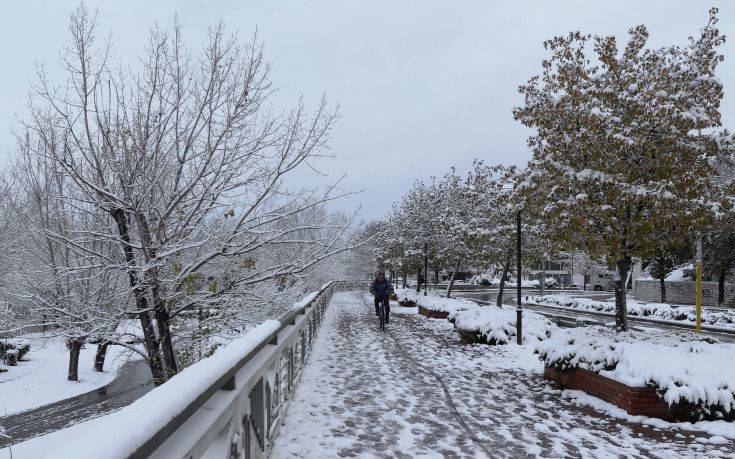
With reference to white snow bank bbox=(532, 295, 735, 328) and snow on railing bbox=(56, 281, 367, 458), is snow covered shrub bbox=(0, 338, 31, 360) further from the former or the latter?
white snow bank bbox=(532, 295, 735, 328)

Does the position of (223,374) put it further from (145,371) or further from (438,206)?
(438,206)

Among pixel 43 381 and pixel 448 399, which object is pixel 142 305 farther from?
pixel 43 381

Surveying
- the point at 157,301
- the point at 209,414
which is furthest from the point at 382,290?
the point at 209,414

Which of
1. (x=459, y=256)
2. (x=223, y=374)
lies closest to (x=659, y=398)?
(x=223, y=374)

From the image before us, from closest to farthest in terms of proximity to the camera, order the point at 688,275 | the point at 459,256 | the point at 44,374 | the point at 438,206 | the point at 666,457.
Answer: the point at 666,457 < the point at 44,374 < the point at 459,256 < the point at 438,206 < the point at 688,275

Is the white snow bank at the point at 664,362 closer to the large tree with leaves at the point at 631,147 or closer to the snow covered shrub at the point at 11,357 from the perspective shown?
the large tree with leaves at the point at 631,147

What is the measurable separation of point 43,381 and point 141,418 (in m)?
22.1

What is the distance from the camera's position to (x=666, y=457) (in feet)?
16.1

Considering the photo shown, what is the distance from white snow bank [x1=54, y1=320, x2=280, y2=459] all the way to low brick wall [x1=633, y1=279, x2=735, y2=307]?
3658 centimetres

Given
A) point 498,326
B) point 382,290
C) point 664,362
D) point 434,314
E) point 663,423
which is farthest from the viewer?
point 434,314

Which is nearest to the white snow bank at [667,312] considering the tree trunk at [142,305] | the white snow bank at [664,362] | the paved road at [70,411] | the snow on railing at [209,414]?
the white snow bank at [664,362]

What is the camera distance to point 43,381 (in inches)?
782

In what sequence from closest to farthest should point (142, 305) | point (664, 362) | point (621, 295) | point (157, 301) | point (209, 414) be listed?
point (209, 414)
point (664, 362)
point (157, 301)
point (142, 305)
point (621, 295)

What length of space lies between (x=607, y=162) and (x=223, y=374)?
8483mm
